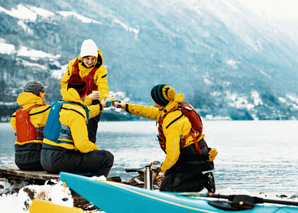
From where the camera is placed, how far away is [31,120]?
8312mm

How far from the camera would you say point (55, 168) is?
7590 mm

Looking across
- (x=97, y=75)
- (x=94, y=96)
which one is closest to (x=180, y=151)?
(x=94, y=96)

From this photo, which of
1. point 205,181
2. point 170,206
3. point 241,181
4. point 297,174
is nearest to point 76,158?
point 205,181

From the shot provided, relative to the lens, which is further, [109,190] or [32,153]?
[32,153]

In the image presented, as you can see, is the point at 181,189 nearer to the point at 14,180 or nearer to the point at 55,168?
the point at 55,168

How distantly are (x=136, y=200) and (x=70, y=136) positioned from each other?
2.67 m

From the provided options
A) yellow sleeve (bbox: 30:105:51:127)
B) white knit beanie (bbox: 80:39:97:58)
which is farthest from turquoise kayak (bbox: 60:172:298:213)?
white knit beanie (bbox: 80:39:97:58)

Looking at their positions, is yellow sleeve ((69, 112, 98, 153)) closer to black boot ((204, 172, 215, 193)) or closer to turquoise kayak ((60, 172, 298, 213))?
turquoise kayak ((60, 172, 298, 213))

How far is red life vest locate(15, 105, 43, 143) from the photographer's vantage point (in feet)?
27.2

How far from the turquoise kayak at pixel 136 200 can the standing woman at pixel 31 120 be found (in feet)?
10.4

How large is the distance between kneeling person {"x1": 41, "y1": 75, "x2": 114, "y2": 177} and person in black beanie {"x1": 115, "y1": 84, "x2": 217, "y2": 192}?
135cm

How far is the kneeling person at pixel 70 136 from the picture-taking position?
727cm

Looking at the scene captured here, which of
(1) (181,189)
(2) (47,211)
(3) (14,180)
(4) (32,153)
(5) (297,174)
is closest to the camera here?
(2) (47,211)

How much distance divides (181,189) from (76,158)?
199 centimetres
